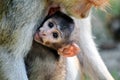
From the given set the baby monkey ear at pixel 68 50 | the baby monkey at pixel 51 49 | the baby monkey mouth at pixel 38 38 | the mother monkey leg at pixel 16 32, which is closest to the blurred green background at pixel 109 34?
the baby monkey at pixel 51 49

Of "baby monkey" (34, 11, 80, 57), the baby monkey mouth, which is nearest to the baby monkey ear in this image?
"baby monkey" (34, 11, 80, 57)

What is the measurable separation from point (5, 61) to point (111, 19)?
7.03m

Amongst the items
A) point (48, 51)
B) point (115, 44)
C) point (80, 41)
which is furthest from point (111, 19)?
point (48, 51)

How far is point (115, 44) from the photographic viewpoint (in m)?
10.9

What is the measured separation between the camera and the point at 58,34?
486cm

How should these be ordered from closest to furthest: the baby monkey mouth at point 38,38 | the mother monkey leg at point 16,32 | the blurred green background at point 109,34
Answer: the mother monkey leg at point 16,32
the baby monkey mouth at point 38,38
the blurred green background at point 109,34

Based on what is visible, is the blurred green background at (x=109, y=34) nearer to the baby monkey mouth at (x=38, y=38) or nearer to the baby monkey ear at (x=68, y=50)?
the baby monkey ear at (x=68, y=50)

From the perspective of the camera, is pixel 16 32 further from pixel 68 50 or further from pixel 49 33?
pixel 68 50

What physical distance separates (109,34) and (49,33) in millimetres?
6534

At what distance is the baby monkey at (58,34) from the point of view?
4840 millimetres

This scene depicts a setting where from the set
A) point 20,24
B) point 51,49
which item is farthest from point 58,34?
point 20,24

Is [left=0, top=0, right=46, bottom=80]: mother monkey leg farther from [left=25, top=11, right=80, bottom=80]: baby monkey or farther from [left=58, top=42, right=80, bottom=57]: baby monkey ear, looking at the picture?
[left=58, top=42, right=80, bottom=57]: baby monkey ear

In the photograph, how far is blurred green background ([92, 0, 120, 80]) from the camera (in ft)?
32.4

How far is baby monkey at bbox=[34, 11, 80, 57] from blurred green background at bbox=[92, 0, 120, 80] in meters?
4.51
